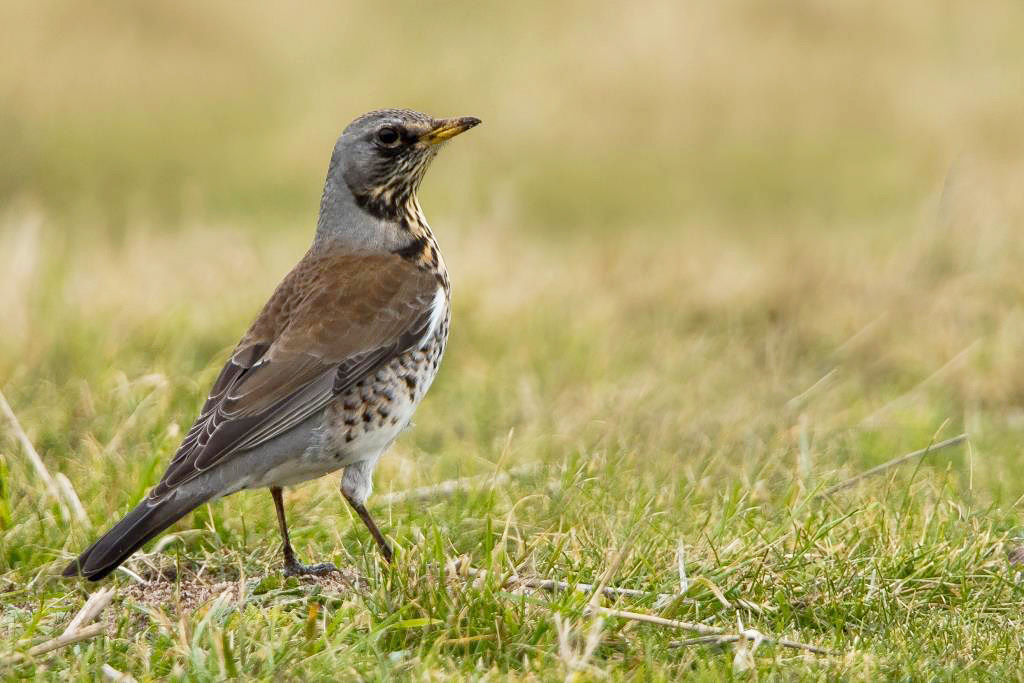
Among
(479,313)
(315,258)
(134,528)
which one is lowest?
(479,313)

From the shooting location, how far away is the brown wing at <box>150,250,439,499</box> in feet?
13.9

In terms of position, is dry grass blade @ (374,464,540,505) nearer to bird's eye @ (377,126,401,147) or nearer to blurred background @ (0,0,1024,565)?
blurred background @ (0,0,1024,565)

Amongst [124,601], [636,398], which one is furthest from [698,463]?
[124,601]

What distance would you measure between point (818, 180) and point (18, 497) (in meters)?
8.94

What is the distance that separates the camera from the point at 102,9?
14.0 meters

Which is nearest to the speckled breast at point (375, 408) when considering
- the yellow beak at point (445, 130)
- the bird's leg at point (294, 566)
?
the bird's leg at point (294, 566)

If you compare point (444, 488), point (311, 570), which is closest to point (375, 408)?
point (311, 570)

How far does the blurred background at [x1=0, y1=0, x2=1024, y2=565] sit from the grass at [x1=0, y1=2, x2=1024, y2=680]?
0.10 ft

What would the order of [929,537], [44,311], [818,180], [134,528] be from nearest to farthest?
[134,528] < [929,537] < [44,311] < [818,180]

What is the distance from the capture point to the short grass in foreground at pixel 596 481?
3662mm

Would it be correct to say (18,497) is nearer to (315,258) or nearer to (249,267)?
(315,258)

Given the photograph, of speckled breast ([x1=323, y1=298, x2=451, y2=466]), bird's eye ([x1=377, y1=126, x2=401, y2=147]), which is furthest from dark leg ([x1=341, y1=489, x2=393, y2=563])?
bird's eye ([x1=377, y1=126, x2=401, y2=147])

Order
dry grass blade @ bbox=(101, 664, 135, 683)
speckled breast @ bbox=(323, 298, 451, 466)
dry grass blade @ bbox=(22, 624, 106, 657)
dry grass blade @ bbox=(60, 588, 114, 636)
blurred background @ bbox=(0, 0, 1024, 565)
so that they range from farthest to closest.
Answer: blurred background @ bbox=(0, 0, 1024, 565) → speckled breast @ bbox=(323, 298, 451, 466) → dry grass blade @ bbox=(60, 588, 114, 636) → dry grass blade @ bbox=(22, 624, 106, 657) → dry grass blade @ bbox=(101, 664, 135, 683)

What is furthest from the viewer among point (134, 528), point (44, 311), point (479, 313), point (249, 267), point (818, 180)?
point (818, 180)
